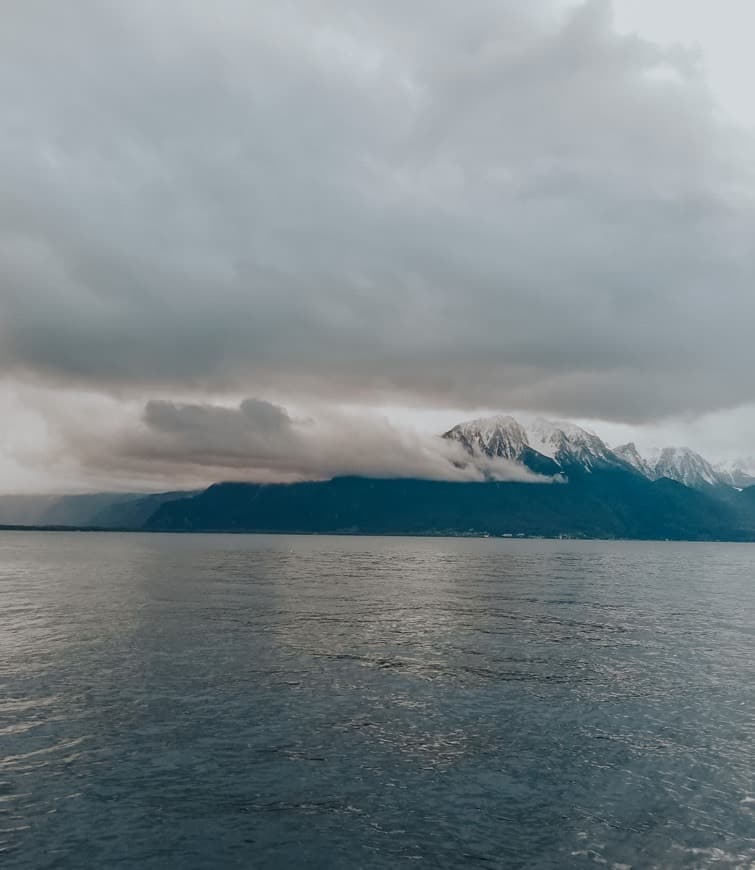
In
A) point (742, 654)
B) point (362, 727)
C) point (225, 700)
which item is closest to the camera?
point (362, 727)

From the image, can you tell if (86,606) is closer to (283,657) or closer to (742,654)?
(283,657)

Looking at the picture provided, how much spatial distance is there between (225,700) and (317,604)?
57.2m

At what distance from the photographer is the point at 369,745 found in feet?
125

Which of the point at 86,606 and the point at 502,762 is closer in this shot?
the point at 502,762

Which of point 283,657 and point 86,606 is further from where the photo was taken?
point 86,606

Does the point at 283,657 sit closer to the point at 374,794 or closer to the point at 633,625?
the point at 374,794

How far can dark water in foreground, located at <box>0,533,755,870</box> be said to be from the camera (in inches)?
1086

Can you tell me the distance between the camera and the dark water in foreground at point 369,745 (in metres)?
27.6

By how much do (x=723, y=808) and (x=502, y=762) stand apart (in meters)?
11.0

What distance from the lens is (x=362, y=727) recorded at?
4122cm

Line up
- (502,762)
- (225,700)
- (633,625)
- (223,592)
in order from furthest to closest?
1. (223,592)
2. (633,625)
3. (225,700)
4. (502,762)

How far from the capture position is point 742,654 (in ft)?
227

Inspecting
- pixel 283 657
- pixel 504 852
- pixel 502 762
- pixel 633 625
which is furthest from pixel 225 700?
pixel 633 625

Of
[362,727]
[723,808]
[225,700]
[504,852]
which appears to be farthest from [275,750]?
[723,808]
